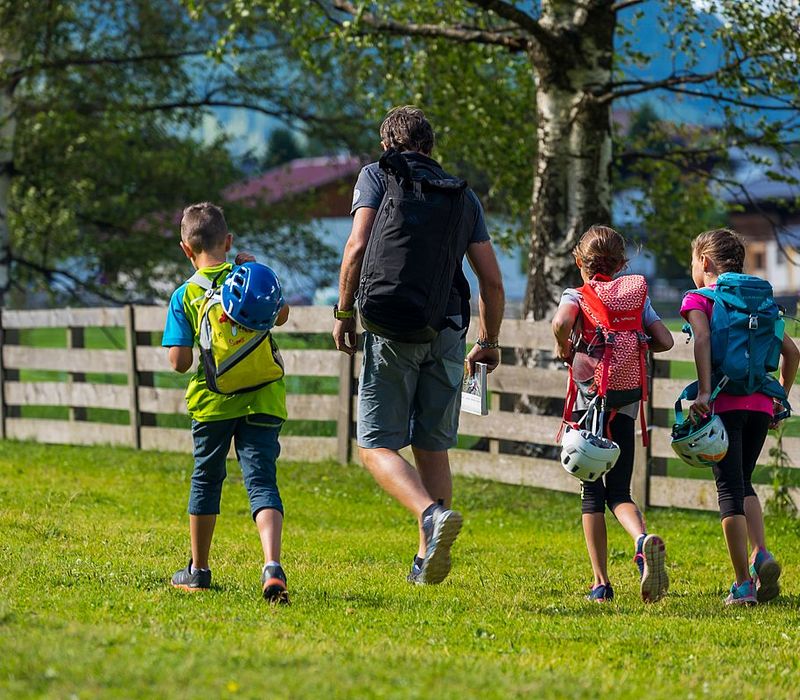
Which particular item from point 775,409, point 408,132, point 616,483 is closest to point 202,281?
point 408,132

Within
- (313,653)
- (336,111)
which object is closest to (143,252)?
(336,111)

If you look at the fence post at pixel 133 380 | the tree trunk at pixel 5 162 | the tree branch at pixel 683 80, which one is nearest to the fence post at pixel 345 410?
the fence post at pixel 133 380

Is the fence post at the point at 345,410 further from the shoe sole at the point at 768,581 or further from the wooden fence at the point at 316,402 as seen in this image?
the shoe sole at the point at 768,581

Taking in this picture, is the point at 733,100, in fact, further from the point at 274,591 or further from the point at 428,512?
the point at 274,591

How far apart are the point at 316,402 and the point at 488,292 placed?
5904mm

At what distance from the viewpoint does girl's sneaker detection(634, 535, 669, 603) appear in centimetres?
572

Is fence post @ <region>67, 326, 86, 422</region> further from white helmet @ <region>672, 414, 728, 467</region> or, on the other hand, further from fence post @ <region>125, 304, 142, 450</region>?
white helmet @ <region>672, 414, 728, 467</region>

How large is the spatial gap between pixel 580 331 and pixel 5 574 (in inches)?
111

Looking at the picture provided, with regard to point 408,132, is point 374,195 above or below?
below

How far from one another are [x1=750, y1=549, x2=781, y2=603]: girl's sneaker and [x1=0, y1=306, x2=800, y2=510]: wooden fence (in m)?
2.68

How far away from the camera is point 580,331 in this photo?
19.6 ft

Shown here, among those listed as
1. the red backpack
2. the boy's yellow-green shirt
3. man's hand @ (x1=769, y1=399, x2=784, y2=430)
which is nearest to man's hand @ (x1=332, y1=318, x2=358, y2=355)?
the boy's yellow-green shirt

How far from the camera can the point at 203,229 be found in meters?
5.75

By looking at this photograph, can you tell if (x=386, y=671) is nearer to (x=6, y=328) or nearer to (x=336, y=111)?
(x=6, y=328)
